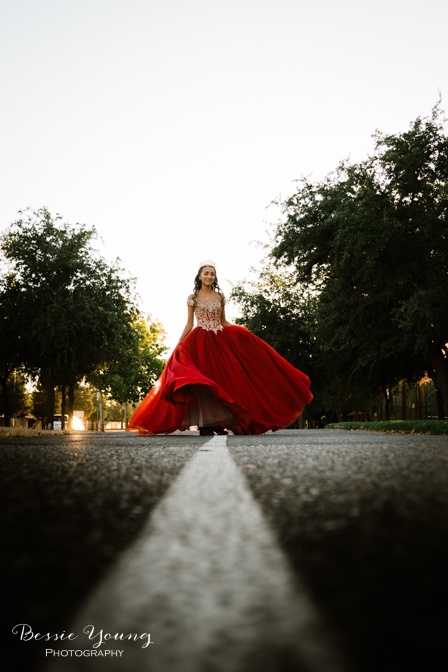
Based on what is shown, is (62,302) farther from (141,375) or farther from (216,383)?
(141,375)

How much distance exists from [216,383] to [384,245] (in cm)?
1343

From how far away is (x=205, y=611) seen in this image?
29.8 inches

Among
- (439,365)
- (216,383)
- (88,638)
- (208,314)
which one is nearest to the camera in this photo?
(88,638)

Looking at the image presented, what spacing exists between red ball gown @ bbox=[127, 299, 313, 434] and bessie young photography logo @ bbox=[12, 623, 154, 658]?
9096 millimetres

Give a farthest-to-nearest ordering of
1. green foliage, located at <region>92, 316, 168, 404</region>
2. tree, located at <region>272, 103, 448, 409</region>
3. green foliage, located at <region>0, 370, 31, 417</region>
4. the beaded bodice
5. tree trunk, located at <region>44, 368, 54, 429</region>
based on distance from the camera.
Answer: green foliage, located at <region>0, 370, 31, 417</region>
green foliage, located at <region>92, 316, 168, 404</region>
tree trunk, located at <region>44, 368, 54, 429</region>
tree, located at <region>272, 103, 448, 409</region>
the beaded bodice

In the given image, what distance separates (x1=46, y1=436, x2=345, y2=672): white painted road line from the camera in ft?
2.10

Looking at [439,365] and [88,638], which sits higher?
[439,365]

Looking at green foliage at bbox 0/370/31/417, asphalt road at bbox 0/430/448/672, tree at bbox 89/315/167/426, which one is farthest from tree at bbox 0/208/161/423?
green foliage at bbox 0/370/31/417

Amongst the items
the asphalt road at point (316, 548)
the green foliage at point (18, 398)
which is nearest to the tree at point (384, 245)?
the asphalt road at point (316, 548)

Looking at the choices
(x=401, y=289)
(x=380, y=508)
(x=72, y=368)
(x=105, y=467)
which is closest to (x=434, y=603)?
(x=380, y=508)

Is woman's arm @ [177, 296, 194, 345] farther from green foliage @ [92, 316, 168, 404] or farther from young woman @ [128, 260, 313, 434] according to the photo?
green foliage @ [92, 316, 168, 404]

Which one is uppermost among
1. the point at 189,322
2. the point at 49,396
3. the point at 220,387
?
the point at 189,322

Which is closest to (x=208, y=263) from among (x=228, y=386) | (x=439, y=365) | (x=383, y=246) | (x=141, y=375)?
(x=228, y=386)

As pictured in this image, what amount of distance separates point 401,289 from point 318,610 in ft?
79.5
